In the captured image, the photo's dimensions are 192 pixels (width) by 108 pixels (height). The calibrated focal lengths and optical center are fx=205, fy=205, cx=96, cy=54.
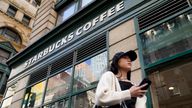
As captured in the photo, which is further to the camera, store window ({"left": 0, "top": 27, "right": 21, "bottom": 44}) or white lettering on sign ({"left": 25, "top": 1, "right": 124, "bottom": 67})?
store window ({"left": 0, "top": 27, "right": 21, "bottom": 44})

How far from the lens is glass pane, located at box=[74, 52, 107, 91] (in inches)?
242

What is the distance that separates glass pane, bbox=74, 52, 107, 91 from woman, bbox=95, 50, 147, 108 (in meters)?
3.19

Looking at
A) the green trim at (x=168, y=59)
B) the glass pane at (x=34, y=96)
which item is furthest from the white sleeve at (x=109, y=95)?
the glass pane at (x=34, y=96)

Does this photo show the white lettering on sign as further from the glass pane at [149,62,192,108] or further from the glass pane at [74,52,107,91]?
the glass pane at [149,62,192,108]

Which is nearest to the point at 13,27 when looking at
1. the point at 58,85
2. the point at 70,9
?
the point at 70,9

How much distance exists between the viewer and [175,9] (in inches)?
197

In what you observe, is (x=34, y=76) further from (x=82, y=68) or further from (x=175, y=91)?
(x=175, y=91)

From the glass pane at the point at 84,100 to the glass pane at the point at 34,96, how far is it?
2059 mm

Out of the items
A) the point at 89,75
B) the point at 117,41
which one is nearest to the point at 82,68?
the point at 89,75

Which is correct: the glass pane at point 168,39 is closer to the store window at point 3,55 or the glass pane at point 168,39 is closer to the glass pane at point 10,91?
the glass pane at point 10,91

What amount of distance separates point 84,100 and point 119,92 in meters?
3.85

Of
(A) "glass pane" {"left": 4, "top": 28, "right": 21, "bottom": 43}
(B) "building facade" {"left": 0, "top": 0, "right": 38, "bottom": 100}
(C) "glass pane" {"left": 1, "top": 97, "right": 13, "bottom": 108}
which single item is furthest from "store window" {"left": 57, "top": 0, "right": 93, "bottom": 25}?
(A) "glass pane" {"left": 4, "top": 28, "right": 21, "bottom": 43}

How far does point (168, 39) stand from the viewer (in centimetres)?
491

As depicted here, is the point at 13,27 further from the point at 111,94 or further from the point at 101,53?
the point at 111,94
